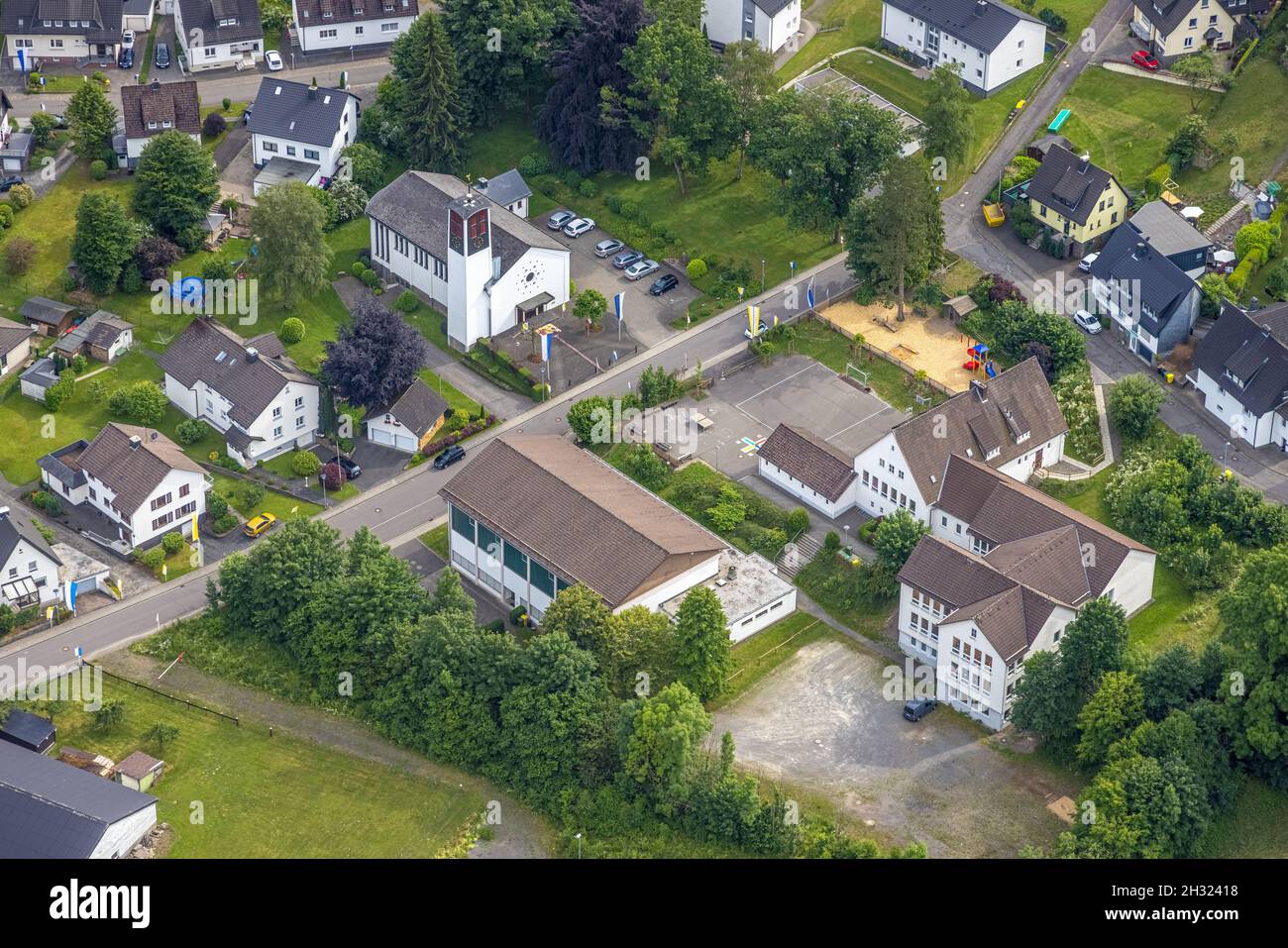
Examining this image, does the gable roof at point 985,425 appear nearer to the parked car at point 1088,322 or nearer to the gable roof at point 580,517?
the parked car at point 1088,322

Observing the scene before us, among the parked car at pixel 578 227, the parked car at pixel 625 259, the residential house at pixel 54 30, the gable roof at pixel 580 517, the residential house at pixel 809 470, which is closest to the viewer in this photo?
the gable roof at pixel 580 517

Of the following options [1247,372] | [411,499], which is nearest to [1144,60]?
[1247,372]

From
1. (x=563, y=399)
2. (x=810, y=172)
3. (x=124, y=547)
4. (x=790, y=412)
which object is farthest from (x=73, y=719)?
(x=810, y=172)

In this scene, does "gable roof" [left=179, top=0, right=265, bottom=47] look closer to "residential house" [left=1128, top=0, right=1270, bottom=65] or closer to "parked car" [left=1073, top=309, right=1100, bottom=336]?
"parked car" [left=1073, top=309, right=1100, bottom=336]

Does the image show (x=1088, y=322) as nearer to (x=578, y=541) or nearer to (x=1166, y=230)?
(x=1166, y=230)

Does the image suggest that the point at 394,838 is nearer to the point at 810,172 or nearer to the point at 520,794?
the point at 520,794

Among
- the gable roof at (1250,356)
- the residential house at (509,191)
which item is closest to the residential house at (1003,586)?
the gable roof at (1250,356)

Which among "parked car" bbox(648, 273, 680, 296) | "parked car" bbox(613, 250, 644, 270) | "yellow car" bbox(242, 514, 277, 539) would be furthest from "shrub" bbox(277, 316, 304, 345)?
"parked car" bbox(648, 273, 680, 296)
